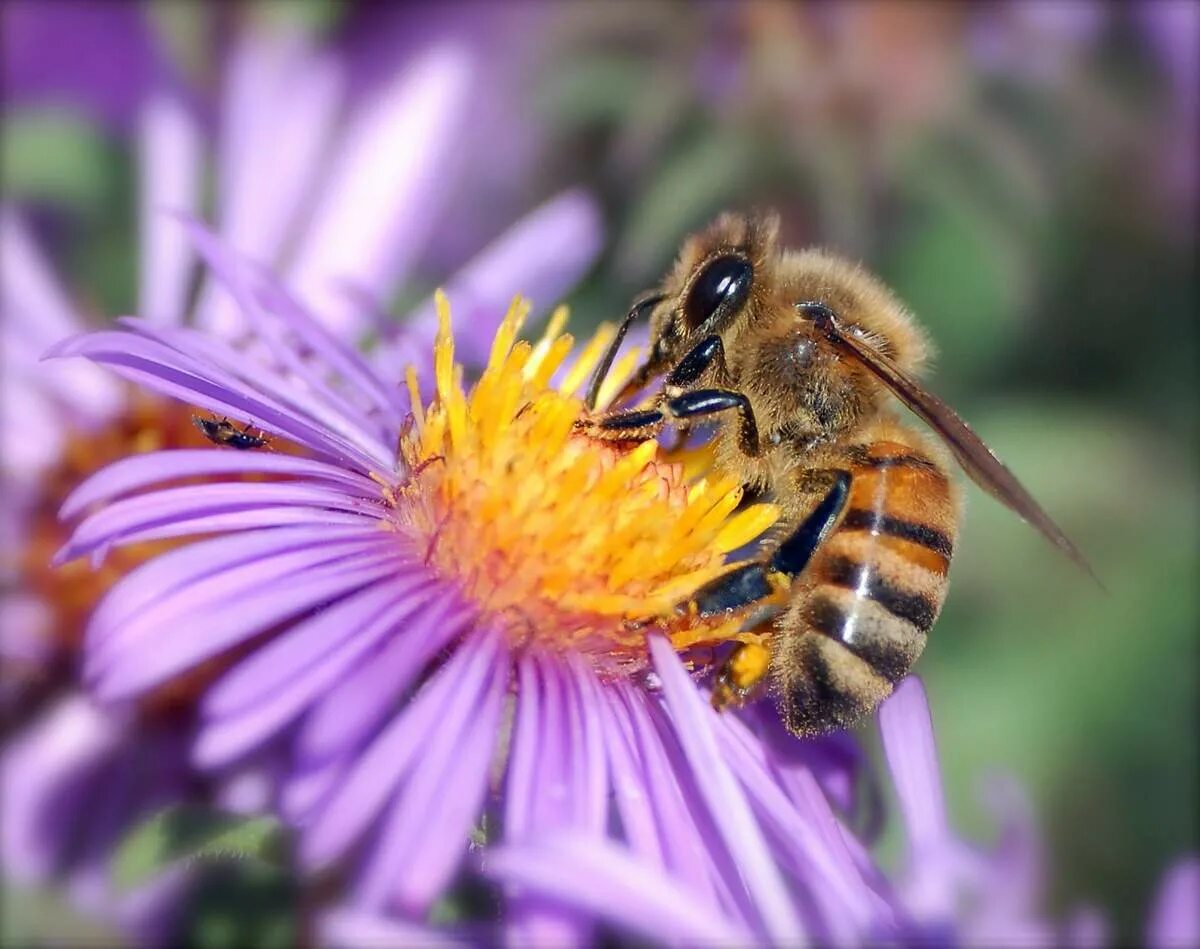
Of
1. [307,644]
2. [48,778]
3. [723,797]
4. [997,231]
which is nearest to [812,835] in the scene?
[723,797]

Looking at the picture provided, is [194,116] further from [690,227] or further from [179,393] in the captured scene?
[179,393]

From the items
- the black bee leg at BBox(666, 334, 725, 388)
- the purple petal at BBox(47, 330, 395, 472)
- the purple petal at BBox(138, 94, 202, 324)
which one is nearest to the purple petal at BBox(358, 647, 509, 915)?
the purple petal at BBox(47, 330, 395, 472)

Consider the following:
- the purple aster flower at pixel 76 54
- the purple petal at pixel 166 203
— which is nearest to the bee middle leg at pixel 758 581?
the purple petal at pixel 166 203

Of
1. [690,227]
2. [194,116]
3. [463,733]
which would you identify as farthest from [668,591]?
[194,116]

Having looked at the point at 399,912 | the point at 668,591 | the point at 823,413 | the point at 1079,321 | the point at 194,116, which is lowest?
the point at 399,912

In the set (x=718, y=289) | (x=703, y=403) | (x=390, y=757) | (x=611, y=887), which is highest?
(x=718, y=289)

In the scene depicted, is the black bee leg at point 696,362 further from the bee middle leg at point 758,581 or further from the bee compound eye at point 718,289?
the bee middle leg at point 758,581

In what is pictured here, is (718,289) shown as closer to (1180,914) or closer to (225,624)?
(225,624)
